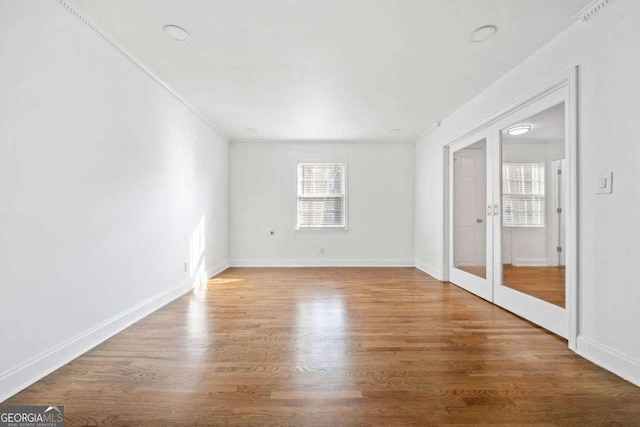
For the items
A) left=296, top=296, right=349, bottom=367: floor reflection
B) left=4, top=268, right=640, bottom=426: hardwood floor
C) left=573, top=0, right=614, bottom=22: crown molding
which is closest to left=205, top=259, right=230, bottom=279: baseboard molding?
left=4, top=268, right=640, bottom=426: hardwood floor

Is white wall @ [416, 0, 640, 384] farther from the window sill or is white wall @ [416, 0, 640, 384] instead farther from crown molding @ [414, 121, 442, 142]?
the window sill

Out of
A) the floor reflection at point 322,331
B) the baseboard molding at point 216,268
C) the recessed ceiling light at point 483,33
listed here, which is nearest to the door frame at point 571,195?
the recessed ceiling light at point 483,33

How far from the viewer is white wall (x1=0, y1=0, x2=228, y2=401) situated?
1741 millimetres

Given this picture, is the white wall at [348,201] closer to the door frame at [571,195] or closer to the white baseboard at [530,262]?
the white baseboard at [530,262]

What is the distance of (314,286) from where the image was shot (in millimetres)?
4457

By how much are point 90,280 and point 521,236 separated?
3976mm

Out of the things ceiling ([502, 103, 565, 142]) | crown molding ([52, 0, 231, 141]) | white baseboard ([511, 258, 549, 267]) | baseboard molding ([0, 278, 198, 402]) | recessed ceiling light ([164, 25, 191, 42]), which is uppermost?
recessed ceiling light ([164, 25, 191, 42])

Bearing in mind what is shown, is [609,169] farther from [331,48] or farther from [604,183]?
[331,48]

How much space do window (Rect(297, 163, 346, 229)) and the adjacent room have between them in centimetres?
199

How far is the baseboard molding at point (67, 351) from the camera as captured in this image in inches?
67.2

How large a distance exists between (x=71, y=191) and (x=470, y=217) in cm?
432

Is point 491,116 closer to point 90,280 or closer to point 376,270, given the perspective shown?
point 376,270

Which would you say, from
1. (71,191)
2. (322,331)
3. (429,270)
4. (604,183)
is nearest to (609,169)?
(604,183)

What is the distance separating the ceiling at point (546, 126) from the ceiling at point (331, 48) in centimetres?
58
